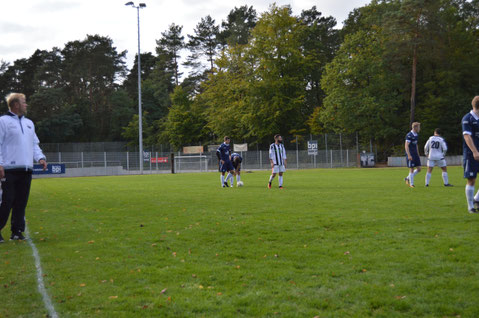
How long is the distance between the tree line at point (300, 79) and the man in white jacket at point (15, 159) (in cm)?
4267

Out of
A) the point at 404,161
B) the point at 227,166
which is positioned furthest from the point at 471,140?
the point at 404,161

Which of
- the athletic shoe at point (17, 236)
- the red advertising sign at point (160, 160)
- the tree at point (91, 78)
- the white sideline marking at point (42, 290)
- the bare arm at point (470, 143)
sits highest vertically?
the tree at point (91, 78)

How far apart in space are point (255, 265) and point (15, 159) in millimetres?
4218

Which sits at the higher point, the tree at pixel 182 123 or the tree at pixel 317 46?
the tree at pixel 317 46

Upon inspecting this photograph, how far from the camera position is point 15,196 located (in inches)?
283

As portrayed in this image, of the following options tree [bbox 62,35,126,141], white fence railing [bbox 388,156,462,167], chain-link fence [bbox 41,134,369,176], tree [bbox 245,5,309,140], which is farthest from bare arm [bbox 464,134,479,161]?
tree [bbox 62,35,126,141]

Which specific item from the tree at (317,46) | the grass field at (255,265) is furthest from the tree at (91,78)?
the grass field at (255,265)

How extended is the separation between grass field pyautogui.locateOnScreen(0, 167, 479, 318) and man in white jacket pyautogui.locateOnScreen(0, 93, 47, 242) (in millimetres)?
528

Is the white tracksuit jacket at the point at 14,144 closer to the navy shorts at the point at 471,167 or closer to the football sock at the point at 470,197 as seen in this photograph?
the navy shorts at the point at 471,167

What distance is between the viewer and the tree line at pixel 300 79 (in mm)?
47219

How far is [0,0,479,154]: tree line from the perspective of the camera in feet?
155

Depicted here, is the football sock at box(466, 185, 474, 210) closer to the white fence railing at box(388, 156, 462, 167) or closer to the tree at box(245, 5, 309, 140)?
the white fence railing at box(388, 156, 462, 167)

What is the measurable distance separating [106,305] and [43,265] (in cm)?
188

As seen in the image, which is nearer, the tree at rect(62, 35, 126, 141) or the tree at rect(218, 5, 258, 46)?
the tree at rect(218, 5, 258, 46)
